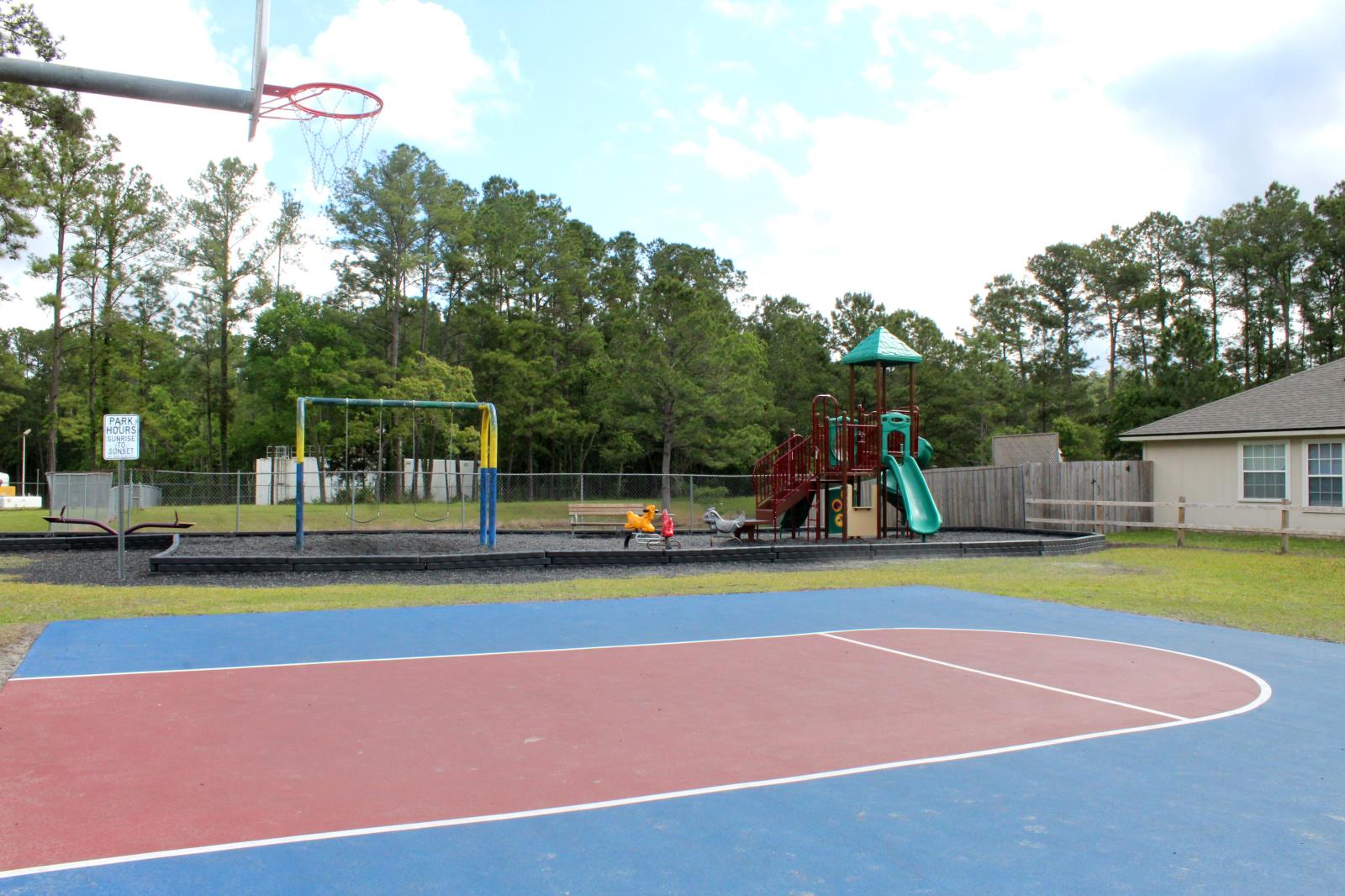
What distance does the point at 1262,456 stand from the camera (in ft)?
80.2

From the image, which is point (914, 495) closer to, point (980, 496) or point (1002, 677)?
point (980, 496)

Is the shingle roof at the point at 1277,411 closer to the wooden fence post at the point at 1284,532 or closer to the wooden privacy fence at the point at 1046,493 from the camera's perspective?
the wooden privacy fence at the point at 1046,493

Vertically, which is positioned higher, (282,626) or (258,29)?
(258,29)

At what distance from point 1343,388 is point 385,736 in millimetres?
27523

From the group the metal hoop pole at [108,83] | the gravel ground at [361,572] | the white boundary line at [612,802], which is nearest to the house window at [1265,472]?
the gravel ground at [361,572]

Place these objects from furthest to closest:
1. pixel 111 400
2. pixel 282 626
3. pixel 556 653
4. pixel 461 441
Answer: pixel 111 400 < pixel 461 441 < pixel 282 626 < pixel 556 653

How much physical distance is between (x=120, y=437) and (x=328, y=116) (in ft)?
27.4

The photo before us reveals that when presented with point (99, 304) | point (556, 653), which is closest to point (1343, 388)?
point (556, 653)

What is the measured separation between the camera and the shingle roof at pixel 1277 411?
918 inches

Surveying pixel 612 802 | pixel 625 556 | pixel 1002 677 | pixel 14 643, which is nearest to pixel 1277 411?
pixel 625 556

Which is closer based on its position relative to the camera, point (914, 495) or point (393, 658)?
point (393, 658)

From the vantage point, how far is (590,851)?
4.23 meters

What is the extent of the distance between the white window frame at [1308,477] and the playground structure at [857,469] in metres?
9.47

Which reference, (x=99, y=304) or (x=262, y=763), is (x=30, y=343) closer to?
(x=99, y=304)
